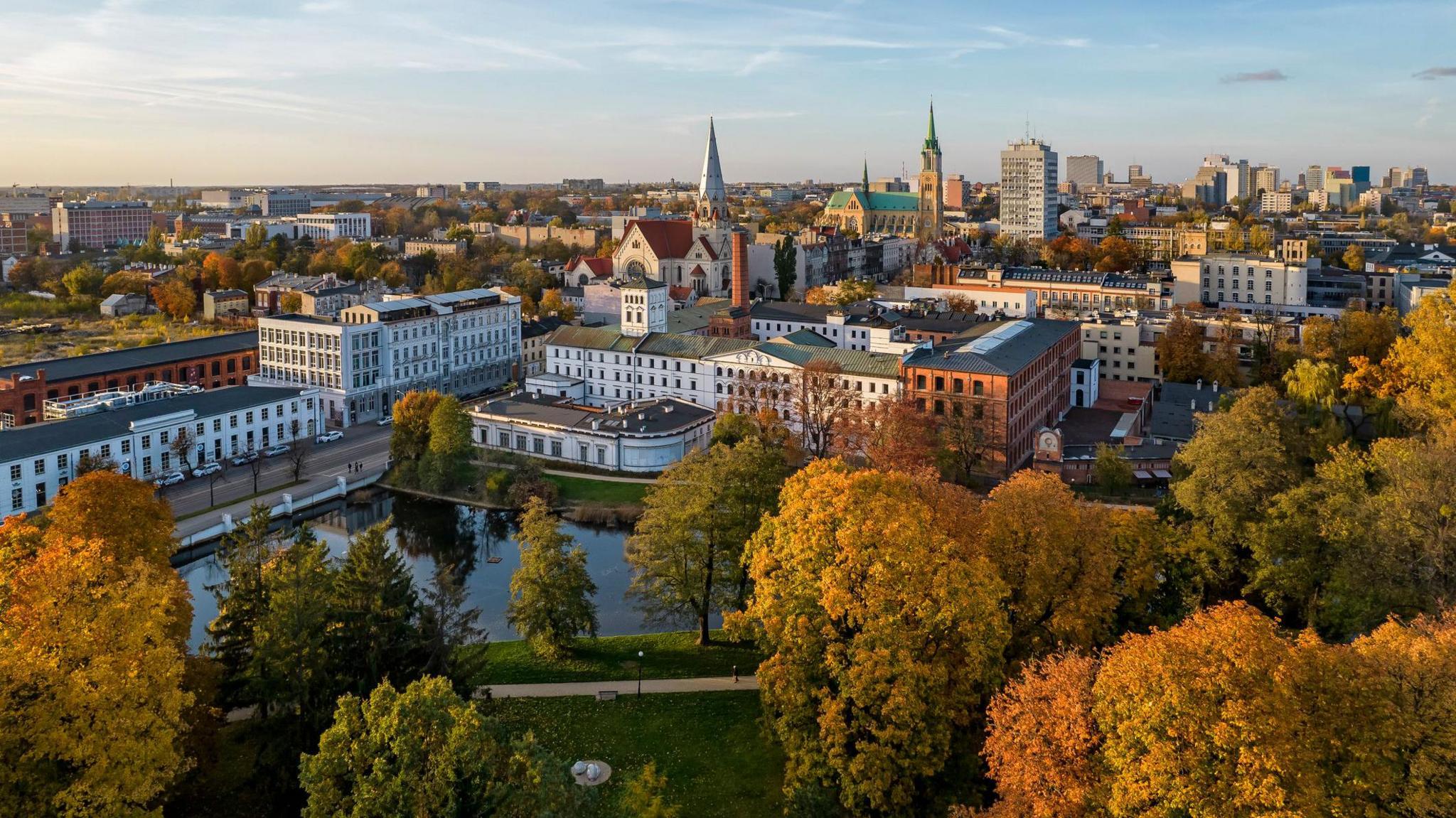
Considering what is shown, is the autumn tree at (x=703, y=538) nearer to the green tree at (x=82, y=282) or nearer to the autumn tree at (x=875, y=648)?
the autumn tree at (x=875, y=648)

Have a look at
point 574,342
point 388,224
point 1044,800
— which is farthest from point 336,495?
point 388,224

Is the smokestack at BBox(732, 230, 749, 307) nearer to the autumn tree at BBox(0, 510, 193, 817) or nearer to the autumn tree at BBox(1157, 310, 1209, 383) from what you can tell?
the autumn tree at BBox(1157, 310, 1209, 383)

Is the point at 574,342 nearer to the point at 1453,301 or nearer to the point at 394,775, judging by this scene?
the point at 1453,301

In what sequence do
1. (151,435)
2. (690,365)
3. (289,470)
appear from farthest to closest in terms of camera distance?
(690,365), (289,470), (151,435)

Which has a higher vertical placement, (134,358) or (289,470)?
(134,358)

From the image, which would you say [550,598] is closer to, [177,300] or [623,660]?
[623,660]

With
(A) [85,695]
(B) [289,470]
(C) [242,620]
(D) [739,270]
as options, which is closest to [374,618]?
(C) [242,620]

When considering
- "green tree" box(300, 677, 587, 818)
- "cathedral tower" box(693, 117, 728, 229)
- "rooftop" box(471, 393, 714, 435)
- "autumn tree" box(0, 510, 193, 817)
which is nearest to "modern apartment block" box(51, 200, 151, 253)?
"cathedral tower" box(693, 117, 728, 229)

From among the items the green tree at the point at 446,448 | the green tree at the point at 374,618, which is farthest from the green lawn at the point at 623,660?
the green tree at the point at 446,448
